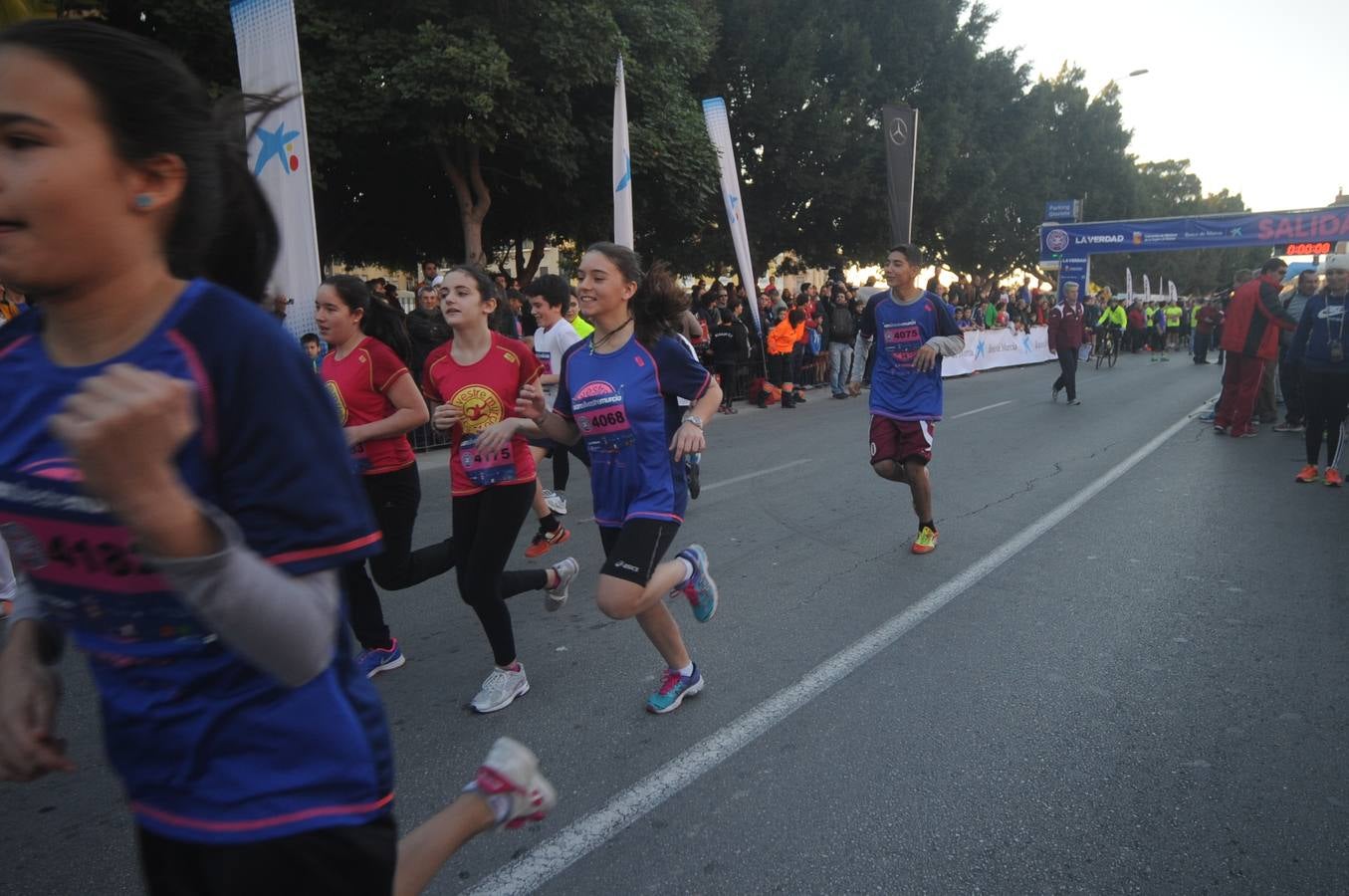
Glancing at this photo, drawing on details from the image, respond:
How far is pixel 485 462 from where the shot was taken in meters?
3.75

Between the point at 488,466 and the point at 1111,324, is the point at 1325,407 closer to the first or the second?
the point at 488,466

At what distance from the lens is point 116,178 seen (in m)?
1.09

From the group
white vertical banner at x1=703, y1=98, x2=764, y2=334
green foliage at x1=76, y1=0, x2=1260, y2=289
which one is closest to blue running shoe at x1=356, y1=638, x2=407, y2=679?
white vertical banner at x1=703, y1=98, x2=764, y2=334

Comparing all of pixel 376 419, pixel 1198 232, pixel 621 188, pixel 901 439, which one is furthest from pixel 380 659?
pixel 1198 232

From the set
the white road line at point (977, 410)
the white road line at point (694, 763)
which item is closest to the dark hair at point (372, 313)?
the white road line at point (694, 763)

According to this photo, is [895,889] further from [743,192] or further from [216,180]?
[743,192]

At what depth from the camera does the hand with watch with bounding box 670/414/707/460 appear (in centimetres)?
330

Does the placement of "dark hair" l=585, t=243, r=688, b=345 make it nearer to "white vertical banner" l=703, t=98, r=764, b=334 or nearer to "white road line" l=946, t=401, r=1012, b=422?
"white road line" l=946, t=401, r=1012, b=422

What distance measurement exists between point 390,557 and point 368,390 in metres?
0.74

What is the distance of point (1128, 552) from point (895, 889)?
4190 millimetres

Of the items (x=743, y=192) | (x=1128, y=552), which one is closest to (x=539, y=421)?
(x=1128, y=552)

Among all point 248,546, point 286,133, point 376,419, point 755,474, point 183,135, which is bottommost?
point 755,474

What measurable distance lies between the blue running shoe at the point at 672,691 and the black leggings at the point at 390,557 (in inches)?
42.7

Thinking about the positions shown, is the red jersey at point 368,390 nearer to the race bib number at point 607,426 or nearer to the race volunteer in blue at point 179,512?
the race bib number at point 607,426
